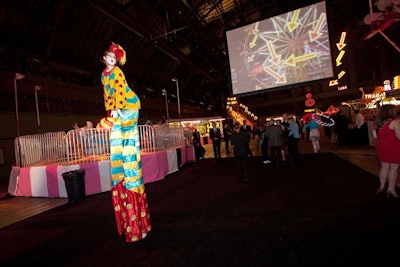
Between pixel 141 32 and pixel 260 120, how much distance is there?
27.2 metres

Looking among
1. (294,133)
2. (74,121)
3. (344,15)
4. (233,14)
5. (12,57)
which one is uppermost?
(233,14)

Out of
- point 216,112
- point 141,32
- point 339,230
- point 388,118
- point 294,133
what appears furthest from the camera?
point 216,112

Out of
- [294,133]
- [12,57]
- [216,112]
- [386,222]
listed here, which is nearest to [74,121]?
[12,57]

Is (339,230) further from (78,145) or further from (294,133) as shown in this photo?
(78,145)

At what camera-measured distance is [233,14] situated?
1700 centimetres

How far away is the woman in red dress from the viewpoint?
3.81 meters

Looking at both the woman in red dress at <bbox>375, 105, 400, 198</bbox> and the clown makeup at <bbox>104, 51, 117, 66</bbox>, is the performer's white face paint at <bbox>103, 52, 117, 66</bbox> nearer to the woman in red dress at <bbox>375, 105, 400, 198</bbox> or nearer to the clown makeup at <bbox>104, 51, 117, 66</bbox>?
the clown makeup at <bbox>104, 51, 117, 66</bbox>

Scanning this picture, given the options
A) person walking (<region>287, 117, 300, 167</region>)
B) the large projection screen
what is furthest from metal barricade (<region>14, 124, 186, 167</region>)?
person walking (<region>287, 117, 300, 167</region>)

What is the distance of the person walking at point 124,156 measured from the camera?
127 inches

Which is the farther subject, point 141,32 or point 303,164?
point 141,32

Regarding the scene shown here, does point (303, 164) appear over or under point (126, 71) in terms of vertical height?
under

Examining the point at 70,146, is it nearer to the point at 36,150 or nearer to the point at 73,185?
the point at 73,185

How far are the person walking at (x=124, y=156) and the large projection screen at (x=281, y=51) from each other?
6.07 m

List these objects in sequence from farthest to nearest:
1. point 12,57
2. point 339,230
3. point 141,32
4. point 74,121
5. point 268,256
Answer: point 74,121, point 141,32, point 12,57, point 339,230, point 268,256
